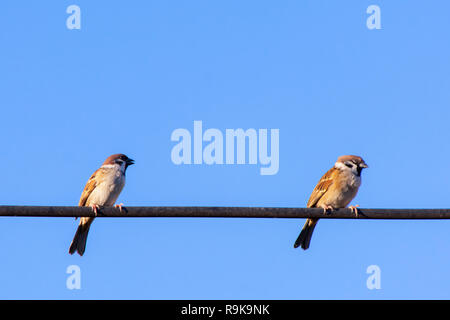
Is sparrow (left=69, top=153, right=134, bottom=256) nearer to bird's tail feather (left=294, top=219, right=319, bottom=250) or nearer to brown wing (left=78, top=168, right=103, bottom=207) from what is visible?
brown wing (left=78, top=168, right=103, bottom=207)

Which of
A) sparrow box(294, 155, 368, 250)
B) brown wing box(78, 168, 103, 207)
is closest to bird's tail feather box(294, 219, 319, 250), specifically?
→ sparrow box(294, 155, 368, 250)

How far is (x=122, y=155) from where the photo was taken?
1148cm

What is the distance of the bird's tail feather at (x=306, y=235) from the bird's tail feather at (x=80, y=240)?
121 inches

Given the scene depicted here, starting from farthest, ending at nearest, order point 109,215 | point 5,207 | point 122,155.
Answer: point 122,155 → point 109,215 → point 5,207

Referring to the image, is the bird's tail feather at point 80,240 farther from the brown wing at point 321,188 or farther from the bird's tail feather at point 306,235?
the brown wing at point 321,188

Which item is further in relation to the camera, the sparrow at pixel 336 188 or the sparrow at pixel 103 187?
the sparrow at pixel 103 187

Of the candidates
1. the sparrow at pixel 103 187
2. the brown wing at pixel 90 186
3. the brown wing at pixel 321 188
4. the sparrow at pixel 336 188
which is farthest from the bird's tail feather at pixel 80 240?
the brown wing at pixel 321 188

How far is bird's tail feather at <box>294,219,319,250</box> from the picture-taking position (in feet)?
33.5

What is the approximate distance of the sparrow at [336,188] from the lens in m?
10.3
